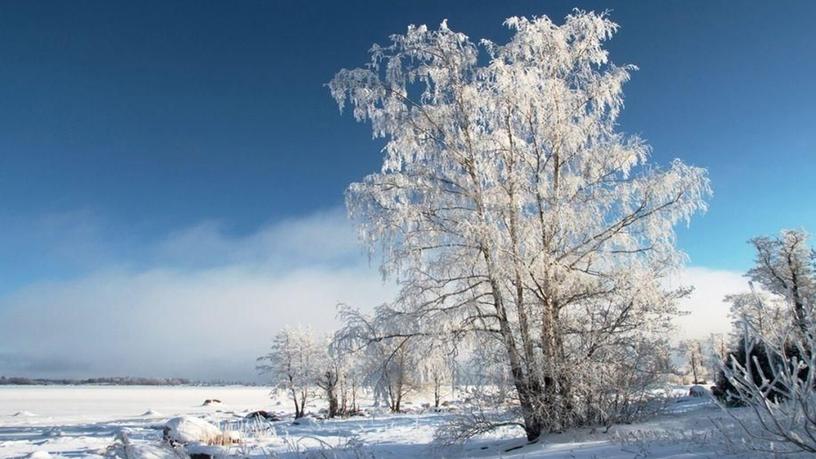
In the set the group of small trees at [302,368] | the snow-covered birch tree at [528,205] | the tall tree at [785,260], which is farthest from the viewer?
the group of small trees at [302,368]

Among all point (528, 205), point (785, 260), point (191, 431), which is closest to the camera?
point (528, 205)

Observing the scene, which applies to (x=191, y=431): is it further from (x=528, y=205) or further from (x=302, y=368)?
(x=302, y=368)

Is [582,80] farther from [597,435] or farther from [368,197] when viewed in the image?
[597,435]

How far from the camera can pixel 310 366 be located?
51781mm

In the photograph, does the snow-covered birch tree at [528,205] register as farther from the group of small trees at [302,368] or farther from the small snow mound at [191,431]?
the group of small trees at [302,368]

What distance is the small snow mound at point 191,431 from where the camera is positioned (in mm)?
13367

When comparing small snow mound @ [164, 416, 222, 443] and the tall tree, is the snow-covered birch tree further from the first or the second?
the tall tree

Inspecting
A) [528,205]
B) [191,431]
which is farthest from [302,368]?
[528,205]

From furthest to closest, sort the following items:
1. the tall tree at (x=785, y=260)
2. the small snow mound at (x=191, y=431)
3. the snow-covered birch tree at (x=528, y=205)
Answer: the tall tree at (x=785, y=260) → the small snow mound at (x=191, y=431) → the snow-covered birch tree at (x=528, y=205)

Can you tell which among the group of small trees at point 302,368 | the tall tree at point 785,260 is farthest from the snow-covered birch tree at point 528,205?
the group of small trees at point 302,368

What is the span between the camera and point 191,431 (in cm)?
1377

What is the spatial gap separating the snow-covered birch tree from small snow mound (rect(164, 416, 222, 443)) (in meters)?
6.80

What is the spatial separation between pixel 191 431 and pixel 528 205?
10.0 meters

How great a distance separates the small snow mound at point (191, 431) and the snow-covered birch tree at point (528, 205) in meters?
6.80
